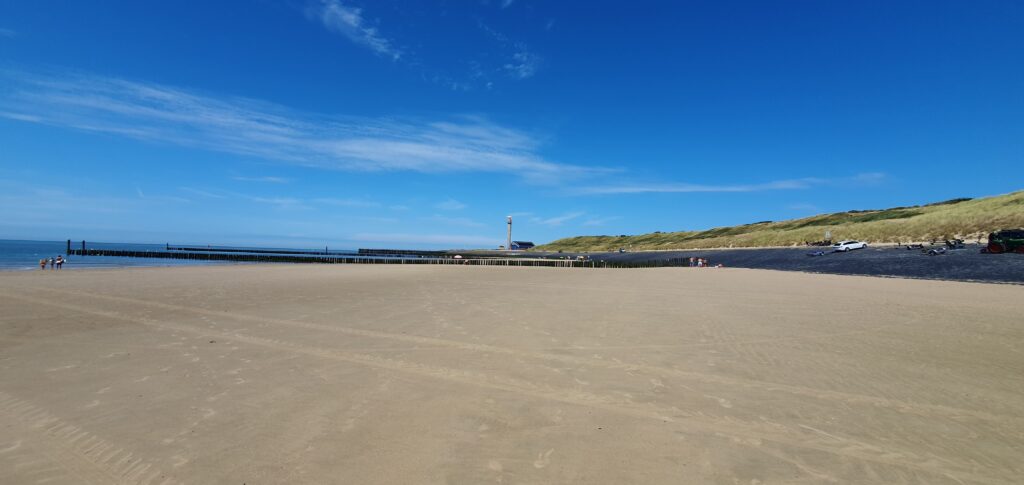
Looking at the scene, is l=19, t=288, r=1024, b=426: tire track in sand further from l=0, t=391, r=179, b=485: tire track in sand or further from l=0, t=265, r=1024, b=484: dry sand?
l=0, t=391, r=179, b=485: tire track in sand

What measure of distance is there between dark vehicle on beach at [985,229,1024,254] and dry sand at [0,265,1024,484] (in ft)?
96.1

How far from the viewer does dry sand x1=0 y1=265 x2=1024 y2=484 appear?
4.08 m

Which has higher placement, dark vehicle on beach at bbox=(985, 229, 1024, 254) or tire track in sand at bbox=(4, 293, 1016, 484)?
dark vehicle on beach at bbox=(985, 229, 1024, 254)

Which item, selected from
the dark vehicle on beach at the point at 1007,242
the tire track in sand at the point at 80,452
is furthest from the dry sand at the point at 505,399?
the dark vehicle on beach at the point at 1007,242

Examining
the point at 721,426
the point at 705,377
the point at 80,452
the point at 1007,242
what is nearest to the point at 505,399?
the point at 721,426

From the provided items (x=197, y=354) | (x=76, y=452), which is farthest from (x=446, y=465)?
(x=197, y=354)

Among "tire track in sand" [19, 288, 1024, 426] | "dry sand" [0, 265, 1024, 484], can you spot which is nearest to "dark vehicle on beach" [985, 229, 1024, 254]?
"dry sand" [0, 265, 1024, 484]

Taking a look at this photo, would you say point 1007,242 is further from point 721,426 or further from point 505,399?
point 505,399

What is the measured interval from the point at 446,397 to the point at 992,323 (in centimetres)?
1462

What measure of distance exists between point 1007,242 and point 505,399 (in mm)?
43747

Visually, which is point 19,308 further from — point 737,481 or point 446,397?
point 737,481

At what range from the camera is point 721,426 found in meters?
5.00

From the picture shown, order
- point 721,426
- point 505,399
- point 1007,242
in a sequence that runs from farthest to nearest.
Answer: point 1007,242 < point 505,399 < point 721,426

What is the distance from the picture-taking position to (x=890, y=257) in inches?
1478
